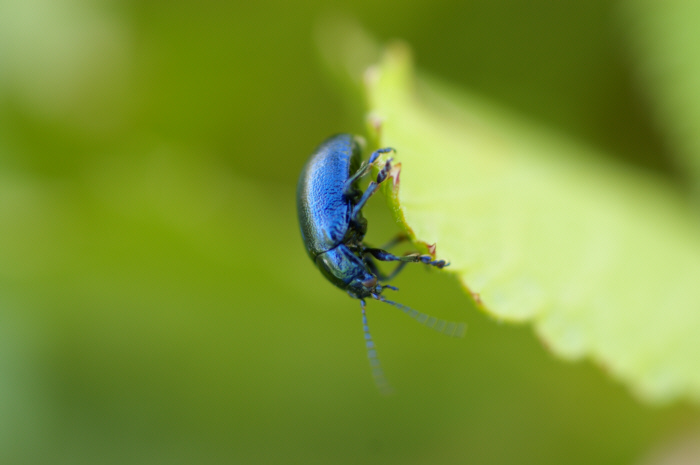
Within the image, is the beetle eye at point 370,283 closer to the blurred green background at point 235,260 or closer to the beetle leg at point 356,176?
the beetle leg at point 356,176

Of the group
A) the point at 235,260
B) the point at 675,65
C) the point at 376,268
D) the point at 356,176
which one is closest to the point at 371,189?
the point at 356,176

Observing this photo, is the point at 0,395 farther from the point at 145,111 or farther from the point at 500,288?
the point at 500,288

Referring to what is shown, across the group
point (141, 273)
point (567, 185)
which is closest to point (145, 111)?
point (141, 273)

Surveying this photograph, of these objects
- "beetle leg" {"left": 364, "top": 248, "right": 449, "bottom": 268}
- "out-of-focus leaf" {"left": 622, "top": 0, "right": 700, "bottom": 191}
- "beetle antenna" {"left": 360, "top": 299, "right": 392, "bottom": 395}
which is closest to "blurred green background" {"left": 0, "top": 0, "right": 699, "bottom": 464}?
"beetle antenna" {"left": 360, "top": 299, "right": 392, "bottom": 395}

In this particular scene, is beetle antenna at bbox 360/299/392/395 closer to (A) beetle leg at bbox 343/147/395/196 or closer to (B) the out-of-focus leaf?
(A) beetle leg at bbox 343/147/395/196

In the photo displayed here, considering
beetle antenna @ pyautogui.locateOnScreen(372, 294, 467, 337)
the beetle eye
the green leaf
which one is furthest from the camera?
beetle antenna @ pyautogui.locateOnScreen(372, 294, 467, 337)
